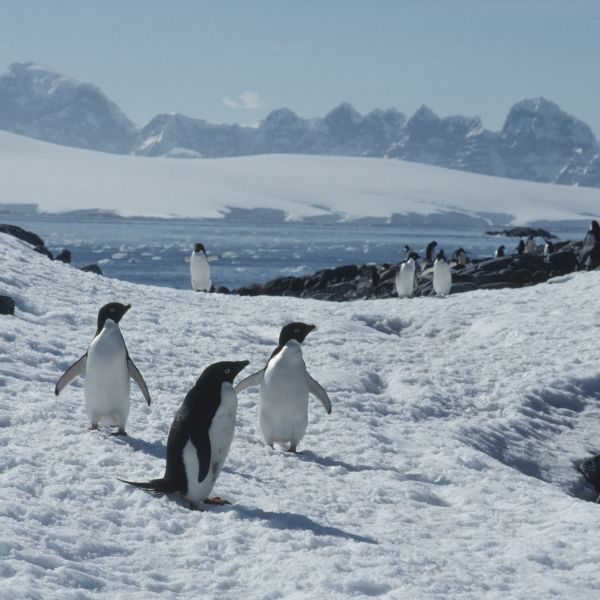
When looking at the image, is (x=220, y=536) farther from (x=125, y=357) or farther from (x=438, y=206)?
(x=438, y=206)

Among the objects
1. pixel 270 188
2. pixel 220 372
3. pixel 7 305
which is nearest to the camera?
pixel 220 372

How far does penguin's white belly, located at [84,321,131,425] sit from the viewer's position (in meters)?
6.04

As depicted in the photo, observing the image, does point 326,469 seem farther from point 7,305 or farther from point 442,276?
point 442,276

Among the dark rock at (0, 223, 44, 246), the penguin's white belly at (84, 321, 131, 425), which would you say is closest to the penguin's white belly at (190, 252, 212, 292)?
the dark rock at (0, 223, 44, 246)

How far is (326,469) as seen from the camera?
6180mm

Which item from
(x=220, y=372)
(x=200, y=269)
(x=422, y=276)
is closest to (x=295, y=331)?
(x=220, y=372)

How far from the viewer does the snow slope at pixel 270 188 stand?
106 metres

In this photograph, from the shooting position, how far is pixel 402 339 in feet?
40.0

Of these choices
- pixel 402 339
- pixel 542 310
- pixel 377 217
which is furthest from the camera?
pixel 377 217

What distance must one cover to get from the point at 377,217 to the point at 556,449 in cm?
10796

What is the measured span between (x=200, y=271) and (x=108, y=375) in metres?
12.5

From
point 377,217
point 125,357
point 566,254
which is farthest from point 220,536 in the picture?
point 377,217

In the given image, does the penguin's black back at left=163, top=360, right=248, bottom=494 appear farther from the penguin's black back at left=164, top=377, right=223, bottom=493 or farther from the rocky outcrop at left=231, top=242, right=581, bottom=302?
the rocky outcrop at left=231, top=242, right=581, bottom=302

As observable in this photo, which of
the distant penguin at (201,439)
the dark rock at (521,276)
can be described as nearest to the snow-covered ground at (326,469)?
the distant penguin at (201,439)
